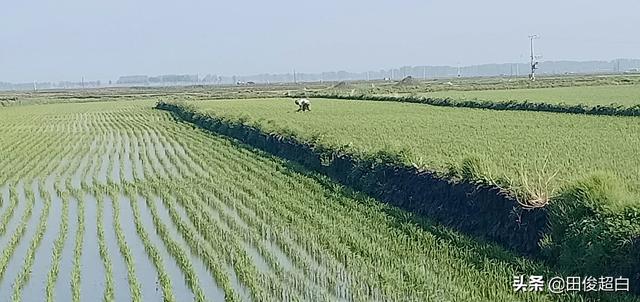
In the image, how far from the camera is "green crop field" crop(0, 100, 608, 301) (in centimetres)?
614

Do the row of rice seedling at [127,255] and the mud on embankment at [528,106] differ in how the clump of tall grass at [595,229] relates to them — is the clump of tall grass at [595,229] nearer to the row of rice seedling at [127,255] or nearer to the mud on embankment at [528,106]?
the row of rice seedling at [127,255]

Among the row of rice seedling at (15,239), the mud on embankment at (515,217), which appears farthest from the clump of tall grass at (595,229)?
the row of rice seedling at (15,239)

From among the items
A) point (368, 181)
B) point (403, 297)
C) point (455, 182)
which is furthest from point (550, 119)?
point (403, 297)

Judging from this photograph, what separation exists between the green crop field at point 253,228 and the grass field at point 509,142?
0.20 feet

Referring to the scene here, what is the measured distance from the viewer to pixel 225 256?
7406 millimetres

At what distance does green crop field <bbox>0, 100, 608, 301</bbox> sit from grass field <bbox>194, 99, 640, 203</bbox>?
60 millimetres

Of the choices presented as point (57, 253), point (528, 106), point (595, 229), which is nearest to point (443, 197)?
point (595, 229)

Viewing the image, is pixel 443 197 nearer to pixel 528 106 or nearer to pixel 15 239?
pixel 15 239

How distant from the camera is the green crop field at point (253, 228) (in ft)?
20.1

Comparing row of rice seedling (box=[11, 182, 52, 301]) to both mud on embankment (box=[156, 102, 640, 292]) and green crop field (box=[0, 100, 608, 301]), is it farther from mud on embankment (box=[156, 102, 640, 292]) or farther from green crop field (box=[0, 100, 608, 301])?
mud on embankment (box=[156, 102, 640, 292])

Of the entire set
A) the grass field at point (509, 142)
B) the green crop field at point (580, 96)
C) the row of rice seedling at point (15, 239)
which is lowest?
the row of rice seedling at point (15, 239)

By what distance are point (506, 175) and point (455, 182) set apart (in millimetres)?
630

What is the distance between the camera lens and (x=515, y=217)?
6805mm

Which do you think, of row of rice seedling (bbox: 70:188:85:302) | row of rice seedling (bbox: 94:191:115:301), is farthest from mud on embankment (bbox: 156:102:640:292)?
row of rice seedling (bbox: 70:188:85:302)
